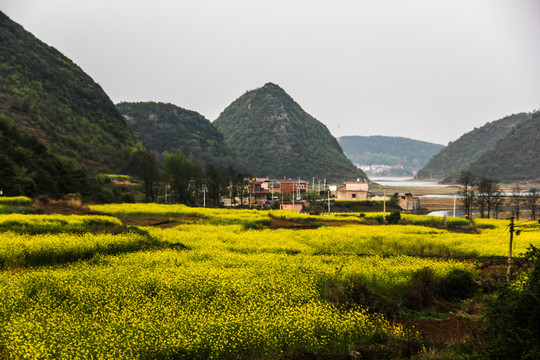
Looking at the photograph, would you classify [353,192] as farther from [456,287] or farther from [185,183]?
[456,287]

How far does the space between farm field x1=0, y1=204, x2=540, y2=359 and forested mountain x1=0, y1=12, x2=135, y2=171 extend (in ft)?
241

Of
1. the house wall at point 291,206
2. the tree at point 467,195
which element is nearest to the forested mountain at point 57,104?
the house wall at point 291,206

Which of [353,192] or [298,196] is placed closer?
[298,196]

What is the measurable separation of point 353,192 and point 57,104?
291 feet

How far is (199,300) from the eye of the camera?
11.6 m

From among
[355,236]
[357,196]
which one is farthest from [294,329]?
[357,196]

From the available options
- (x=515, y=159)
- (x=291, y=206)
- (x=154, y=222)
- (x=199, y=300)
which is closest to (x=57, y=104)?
(x=291, y=206)

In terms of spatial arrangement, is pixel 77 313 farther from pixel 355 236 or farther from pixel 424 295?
pixel 355 236

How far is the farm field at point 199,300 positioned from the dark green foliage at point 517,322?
8.25 ft

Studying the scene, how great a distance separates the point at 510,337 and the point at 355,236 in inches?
809

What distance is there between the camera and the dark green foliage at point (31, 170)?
43.4 meters

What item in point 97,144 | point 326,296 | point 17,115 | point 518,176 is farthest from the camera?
point 518,176

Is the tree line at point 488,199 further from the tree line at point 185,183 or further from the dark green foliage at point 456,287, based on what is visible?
the tree line at point 185,183

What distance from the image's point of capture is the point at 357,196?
9844cm
